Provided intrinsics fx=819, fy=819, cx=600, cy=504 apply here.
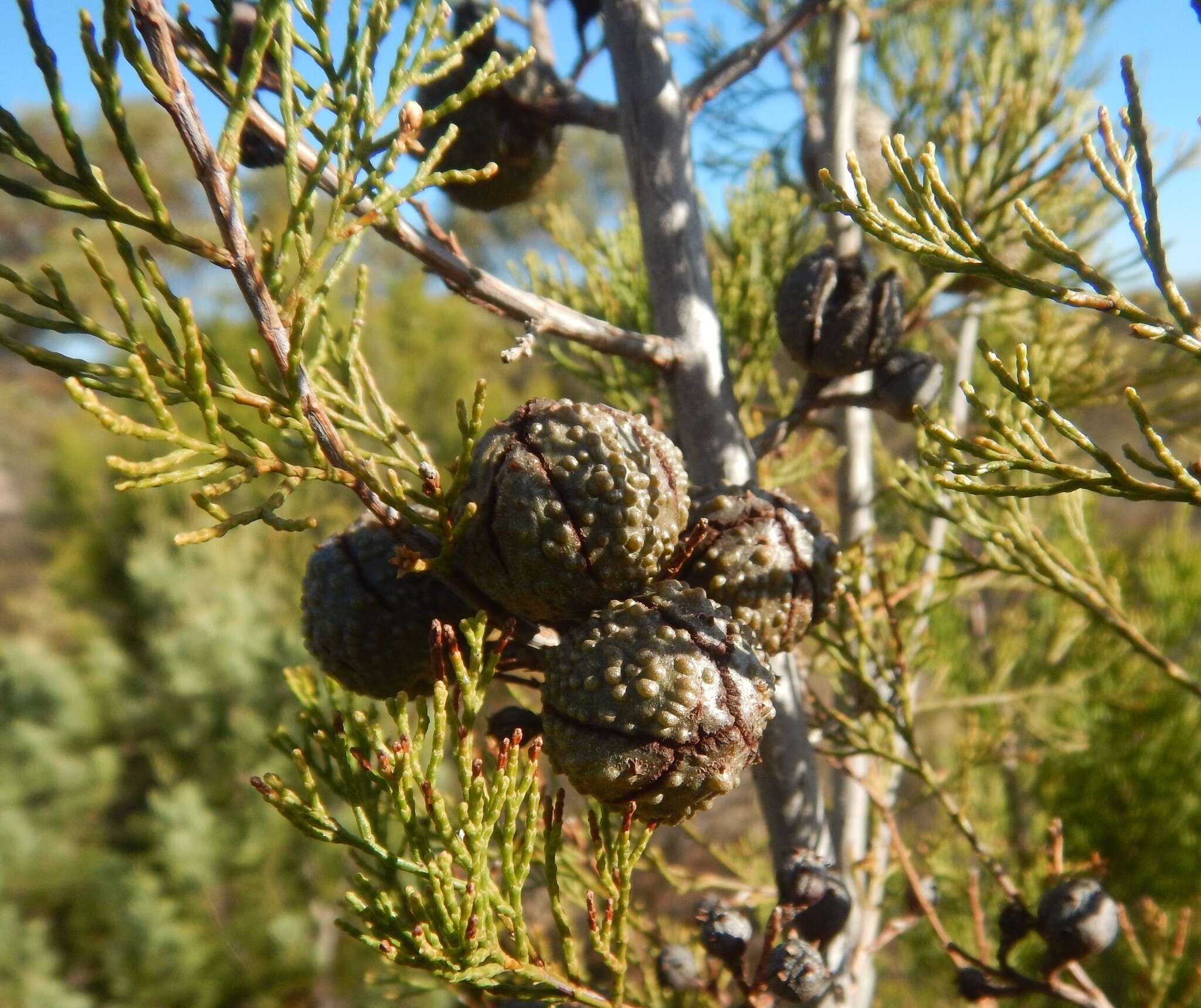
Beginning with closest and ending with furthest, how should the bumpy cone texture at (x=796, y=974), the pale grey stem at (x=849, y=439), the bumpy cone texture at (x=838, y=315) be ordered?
the bumpy cone texture at (x=796, y=974)
the bumpy cone texture at (x=838, y=315)
the pale grey stem at (x=849, y=439)

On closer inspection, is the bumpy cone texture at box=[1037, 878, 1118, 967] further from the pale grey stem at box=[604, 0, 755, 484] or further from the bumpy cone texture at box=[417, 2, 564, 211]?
the bumpy cone texture at box=[417, 2, 564, 211]

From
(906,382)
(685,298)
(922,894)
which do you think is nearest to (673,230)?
(685,298)

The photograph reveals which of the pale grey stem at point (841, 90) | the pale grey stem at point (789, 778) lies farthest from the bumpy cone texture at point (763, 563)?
the pale grey stem at point (841, 90)

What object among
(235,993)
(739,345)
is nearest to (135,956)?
(235,993)

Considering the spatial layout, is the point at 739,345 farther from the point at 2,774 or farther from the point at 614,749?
the point at 2,774

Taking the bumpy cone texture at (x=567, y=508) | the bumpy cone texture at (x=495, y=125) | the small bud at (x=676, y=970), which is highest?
the bumpy cone texture at (x=495, y=125)

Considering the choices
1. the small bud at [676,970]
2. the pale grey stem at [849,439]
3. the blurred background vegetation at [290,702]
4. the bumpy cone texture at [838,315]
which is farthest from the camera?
the blurred background vegetation at [290,702]

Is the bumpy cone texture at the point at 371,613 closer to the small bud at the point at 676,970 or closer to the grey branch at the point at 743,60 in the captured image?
the small bud at the point at 676,970
